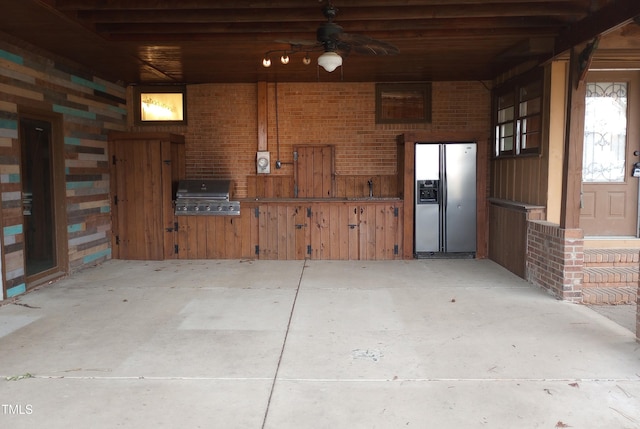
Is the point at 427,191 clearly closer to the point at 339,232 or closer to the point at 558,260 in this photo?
the point at 339,232

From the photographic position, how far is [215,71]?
790 cm

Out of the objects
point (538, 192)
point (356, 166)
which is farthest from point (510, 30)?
point (356, 166)

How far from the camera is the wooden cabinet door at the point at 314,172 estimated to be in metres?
8.80

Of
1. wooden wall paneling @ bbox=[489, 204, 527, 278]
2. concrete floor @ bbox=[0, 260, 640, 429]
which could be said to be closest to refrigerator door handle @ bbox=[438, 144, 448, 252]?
wooden wall paneling @ bbox=[489, 204, 527, 278]

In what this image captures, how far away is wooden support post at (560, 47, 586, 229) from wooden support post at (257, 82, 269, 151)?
4853 mm

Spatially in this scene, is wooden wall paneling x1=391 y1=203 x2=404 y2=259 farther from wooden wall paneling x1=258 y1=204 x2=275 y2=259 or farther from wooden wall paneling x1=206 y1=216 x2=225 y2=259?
wooden wall paneling x1=206 y1=216 x2=225 y2=259

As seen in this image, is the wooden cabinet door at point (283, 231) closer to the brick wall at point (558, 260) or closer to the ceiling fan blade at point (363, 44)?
the brick wall at point (558, 260)

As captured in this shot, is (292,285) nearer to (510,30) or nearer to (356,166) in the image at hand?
(356,166)

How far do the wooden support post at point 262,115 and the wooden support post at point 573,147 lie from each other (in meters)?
4.85

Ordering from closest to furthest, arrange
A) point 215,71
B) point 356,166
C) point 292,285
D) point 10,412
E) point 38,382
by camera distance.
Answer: point 10,412
point 38,382
point 292,285
point 215,71
point 356,166

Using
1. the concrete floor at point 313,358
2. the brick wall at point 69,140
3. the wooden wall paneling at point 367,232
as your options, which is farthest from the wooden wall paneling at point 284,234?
the brick wall at point 69,140

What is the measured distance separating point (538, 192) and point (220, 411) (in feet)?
17.0

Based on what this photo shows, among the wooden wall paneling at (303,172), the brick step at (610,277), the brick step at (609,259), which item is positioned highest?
the wooden wall paneling at (303,172)

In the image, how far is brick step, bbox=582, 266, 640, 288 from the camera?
225 inches
